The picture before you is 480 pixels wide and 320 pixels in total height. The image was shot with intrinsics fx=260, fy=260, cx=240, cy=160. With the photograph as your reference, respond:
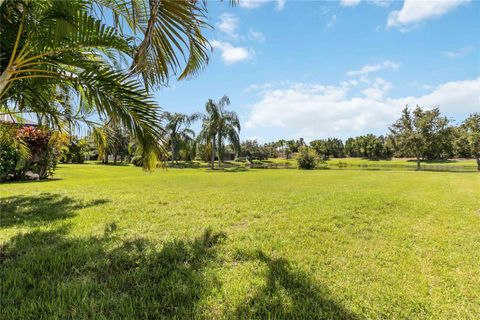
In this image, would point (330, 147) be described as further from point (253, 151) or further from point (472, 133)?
point (472, 133)

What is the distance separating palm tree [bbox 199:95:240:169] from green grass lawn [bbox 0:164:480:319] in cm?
2122

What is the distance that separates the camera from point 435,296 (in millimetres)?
2605

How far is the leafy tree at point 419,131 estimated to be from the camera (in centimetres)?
3156

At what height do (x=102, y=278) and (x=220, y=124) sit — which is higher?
(x=220, y=124)

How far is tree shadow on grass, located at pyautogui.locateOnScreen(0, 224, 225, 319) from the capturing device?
7.32 feet

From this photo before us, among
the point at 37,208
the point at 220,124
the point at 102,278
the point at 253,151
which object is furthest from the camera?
the point at 253,151

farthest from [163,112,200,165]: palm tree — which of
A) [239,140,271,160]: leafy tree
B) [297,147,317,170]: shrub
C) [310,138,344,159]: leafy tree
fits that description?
[310,138,344,159]: leafy tree

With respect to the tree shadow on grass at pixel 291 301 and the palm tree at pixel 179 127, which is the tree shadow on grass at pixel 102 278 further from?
the palm tree at pixel 179 127

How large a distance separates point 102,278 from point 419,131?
38311 millimetres

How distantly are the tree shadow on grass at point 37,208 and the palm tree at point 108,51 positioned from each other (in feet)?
7.78

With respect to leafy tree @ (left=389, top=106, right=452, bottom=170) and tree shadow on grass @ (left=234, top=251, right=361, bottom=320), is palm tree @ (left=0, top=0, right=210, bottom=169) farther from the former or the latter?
leafy tree @ (left=389, top=106, right=452, bottom=170)

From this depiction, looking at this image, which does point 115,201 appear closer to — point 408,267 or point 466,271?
point 408,267

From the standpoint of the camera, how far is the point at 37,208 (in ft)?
20.2

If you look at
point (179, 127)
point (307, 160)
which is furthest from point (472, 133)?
point (179, 127)
